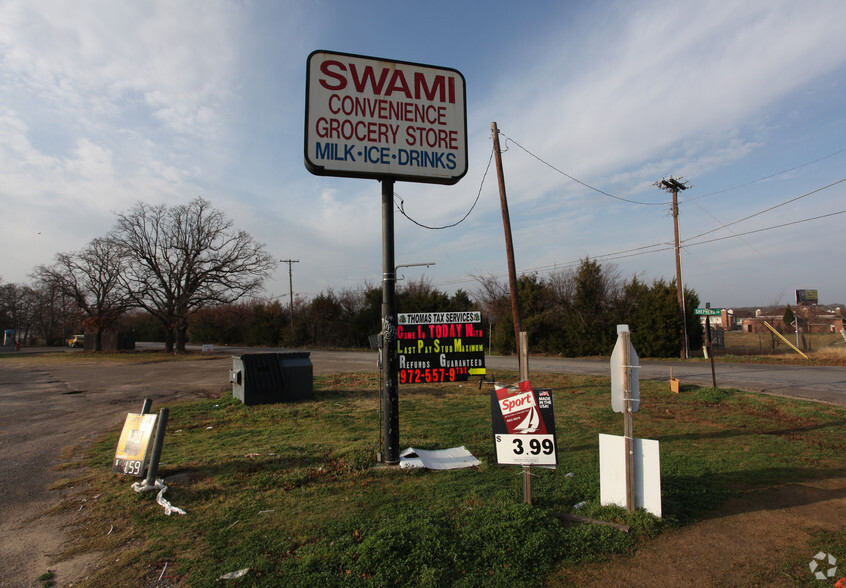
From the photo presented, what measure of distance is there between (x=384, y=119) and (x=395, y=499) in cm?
462

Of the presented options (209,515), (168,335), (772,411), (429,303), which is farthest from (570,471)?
(168,335)

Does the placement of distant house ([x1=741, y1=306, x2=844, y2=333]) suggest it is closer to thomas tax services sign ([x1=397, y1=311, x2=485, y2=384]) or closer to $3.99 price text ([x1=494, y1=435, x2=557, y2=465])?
thomas tax services sign ([x1=397, y1=311, x2=485, y2=384])

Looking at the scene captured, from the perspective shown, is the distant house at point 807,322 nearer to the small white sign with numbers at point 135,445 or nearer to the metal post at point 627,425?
the metal post at point 627,425

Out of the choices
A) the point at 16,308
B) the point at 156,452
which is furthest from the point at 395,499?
the point at 16,308

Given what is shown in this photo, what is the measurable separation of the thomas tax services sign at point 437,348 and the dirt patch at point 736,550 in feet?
10.1

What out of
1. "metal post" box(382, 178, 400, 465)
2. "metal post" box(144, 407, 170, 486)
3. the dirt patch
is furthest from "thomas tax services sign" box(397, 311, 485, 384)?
the dirt patch

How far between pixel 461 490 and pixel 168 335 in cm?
4014

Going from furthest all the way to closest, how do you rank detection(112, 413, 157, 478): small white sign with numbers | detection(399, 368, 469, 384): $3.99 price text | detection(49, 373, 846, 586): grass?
detection(399, 368, 469, 384): $3.99 price text → detection(112, 413, 157, 478): small white sign with numbers → detection(49, 373, 846, 586): grass

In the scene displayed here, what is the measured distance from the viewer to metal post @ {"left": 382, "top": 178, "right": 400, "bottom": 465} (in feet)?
19.4

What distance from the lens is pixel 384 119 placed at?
621 centimetres

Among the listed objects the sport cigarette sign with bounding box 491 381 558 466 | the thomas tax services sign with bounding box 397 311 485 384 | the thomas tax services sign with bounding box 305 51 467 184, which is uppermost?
the thomas tax services sign with bounding box 305 51 467 184

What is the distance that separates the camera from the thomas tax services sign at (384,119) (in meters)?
6.01

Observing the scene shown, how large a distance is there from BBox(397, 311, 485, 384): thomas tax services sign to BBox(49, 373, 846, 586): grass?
1.16m

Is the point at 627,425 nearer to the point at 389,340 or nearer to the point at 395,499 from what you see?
the point at 395,499
